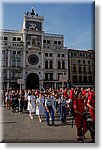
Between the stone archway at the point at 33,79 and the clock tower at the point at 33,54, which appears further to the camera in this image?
the stone archway at the point at 33,79

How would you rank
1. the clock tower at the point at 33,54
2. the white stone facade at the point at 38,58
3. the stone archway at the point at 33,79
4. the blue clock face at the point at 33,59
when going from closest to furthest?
the white stone facade at the point at 38,58, the clock tower at the point at 33,54, the stone archway at the point at 33,79, the blue clock face at the point at 33,59

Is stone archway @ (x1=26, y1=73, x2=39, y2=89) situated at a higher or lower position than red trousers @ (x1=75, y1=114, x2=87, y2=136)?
higher

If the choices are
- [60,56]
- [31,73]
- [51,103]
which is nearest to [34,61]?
[31,73]

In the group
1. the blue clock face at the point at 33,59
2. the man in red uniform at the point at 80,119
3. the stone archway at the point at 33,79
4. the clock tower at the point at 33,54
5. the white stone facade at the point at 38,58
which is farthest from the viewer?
the blue clock face at the point at 33,59

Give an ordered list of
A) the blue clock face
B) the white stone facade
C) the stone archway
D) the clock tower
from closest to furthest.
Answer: the white stone facade → the clock tower → the stone archway → the blue clock face

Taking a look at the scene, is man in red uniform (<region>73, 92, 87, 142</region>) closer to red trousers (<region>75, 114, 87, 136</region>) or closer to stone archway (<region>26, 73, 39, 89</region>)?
red trousers (<region>75, 114, 87, 136</region>)

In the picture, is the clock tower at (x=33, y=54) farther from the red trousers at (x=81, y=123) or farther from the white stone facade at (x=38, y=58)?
the red trousers at (x=81, y=123)

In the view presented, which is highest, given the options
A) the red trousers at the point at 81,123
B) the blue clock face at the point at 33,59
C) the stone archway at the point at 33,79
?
the blue clock face at the point at 33,59

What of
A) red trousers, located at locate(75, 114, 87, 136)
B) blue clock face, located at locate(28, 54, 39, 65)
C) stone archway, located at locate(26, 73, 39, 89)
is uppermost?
blue clock face, located at locate(28, 54, 39, 65)

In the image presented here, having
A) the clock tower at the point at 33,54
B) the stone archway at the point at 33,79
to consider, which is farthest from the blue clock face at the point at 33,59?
the stone archway at the point at 33,79

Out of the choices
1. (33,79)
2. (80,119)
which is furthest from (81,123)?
(33,79)

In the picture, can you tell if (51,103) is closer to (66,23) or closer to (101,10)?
(66,23)

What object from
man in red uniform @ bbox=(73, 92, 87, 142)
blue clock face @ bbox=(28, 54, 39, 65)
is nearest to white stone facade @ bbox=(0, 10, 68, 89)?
blue clock face @ bbox=(28, 54, 39, 65)

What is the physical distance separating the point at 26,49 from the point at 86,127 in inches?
653
